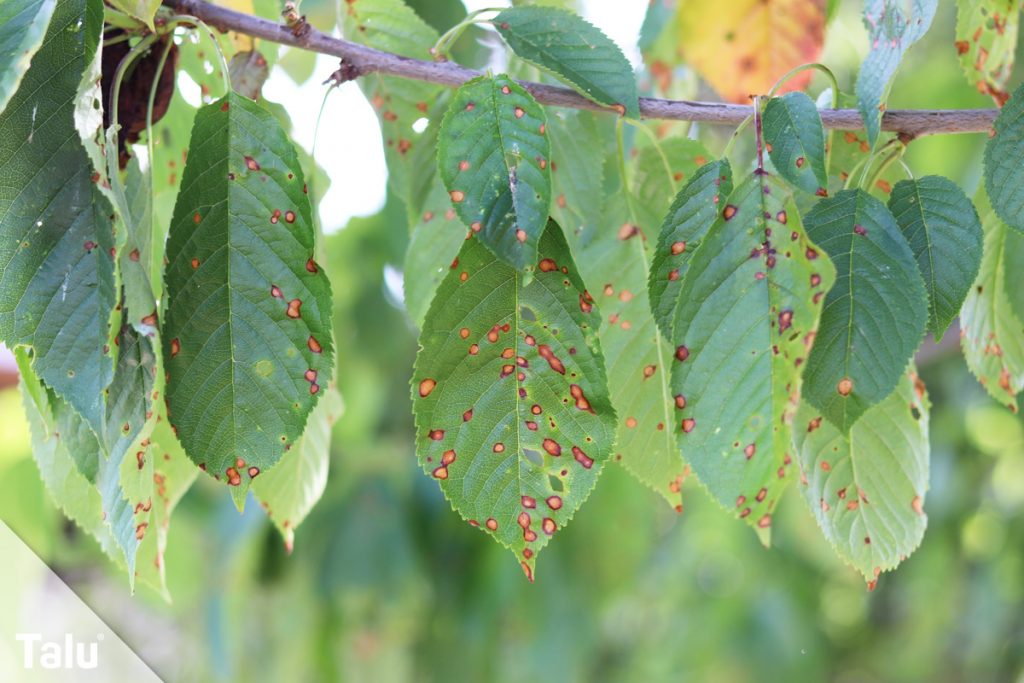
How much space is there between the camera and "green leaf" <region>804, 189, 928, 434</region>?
561 millimetres

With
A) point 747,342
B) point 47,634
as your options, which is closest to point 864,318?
point 747,342

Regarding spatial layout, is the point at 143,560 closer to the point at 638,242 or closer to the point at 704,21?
the point at 638,242

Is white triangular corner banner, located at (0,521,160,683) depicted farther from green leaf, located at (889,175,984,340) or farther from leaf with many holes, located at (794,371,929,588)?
green leaf, located at (889,175,984,340)

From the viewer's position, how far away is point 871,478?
27.1 inches

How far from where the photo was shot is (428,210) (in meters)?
0.81

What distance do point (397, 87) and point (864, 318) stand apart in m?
0.46

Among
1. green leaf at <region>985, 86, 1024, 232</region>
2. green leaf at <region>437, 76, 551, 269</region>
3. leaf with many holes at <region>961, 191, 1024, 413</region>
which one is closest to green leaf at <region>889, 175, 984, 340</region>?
green leaf at <region>985, 86, 1024, 232</region>

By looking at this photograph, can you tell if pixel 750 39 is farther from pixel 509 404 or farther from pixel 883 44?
pixel 509 404

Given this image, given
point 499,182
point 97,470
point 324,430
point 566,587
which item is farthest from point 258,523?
point 499,182

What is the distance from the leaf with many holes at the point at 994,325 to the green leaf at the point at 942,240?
0.12 meters

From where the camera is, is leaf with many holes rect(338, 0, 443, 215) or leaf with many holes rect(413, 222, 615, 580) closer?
leaf with many holes rect(413, 222, 615, 580)

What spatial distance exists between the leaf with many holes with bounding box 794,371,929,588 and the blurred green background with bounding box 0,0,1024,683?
111 centimetres

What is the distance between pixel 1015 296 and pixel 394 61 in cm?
44

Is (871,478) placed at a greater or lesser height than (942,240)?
lesser
